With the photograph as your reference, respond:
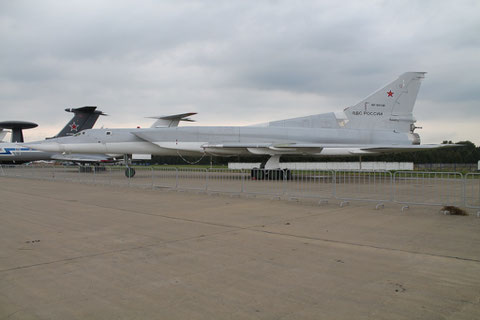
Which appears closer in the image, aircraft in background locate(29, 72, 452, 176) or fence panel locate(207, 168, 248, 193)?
fence panel locate(207, 168, 248, 193)

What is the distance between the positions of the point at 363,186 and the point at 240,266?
10.2 m

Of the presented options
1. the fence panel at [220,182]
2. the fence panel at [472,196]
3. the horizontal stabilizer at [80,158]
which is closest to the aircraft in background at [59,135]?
the horizontal stabilizer at [80,158]

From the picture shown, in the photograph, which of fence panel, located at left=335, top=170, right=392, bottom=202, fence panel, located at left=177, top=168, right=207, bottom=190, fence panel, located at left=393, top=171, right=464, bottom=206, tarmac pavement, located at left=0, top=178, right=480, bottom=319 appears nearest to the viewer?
tarmac pavement, located at left=0, top=178, right=480, bottom=319

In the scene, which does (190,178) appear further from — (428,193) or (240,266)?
(240,266)

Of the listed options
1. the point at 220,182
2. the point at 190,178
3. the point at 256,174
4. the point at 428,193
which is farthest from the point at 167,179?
the point at 428,193

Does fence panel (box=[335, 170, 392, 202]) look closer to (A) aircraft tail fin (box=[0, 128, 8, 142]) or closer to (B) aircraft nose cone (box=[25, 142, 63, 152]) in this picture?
(B) aircraft nose cone (box=[25, 142, 63, 152])

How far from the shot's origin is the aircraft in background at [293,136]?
18250mm

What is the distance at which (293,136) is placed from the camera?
18922 mm

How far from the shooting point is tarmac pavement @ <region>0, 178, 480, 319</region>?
2845 mm

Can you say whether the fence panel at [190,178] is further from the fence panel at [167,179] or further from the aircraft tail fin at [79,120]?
the aircraft tail fin at [79,120]

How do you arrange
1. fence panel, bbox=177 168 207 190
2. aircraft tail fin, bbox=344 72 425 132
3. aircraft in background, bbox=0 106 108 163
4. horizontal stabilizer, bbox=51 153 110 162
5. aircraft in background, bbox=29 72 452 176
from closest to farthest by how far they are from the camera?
fence panel, bbox=177 168 207 190 < aircraft in background, bbox=29 72 452 176 < aircraft tail fin, bbox=344 72 425 132 < horizontal stabilizer, bbox=51 153 110 162 < aircraft in background, bbox=0 106 108 163

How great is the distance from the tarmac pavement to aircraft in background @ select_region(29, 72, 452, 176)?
11.1 meters

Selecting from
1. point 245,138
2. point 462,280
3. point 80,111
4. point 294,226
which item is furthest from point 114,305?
point 80,111

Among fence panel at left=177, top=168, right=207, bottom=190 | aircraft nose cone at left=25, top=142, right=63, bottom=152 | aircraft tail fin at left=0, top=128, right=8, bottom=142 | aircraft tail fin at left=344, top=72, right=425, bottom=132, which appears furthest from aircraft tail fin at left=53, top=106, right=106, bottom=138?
aircraft tail fin at left=344, top=72, right=425, bottom=132
